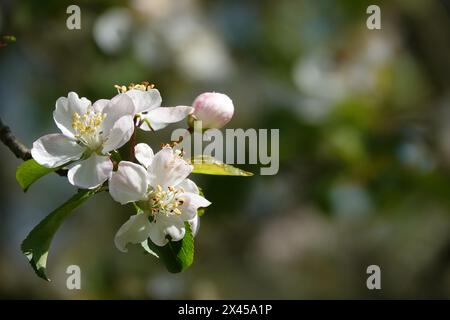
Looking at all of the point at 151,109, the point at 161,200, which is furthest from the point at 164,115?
the point at 161,200

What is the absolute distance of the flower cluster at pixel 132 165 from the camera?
122 cm

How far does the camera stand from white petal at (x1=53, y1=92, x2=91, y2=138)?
4.27 ft

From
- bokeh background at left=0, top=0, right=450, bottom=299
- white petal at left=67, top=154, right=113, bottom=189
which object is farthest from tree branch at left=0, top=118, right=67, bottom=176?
bokeh background at left=0, top=0, right=450, bottom=299

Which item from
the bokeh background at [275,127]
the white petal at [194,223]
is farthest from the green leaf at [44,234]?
the bokeh background at [275,127]

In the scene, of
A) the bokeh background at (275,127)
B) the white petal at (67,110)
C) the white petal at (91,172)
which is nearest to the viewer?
the white petal at (91,172)

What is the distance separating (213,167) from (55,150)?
218 millimetres

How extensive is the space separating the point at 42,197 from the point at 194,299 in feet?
4.30

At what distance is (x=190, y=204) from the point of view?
1241 mm

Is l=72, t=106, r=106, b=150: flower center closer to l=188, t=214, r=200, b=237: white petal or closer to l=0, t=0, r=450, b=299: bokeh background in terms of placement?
l=188, t=214, r=200, b=237: white petal

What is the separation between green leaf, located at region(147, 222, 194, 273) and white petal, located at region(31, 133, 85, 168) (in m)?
0.16

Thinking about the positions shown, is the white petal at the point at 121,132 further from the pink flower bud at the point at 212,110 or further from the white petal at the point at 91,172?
the pink flower bud at the point at 212,110

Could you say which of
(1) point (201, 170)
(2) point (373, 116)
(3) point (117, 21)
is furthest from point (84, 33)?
(1) point (201, 170)

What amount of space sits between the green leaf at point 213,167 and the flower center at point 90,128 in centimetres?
14

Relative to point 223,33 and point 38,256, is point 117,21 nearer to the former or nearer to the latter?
point 223,33
